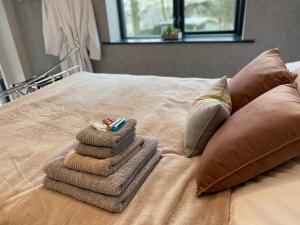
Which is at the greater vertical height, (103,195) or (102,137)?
(102,137)

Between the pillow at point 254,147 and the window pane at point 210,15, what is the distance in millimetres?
2198

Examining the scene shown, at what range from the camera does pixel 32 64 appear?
12.0ft

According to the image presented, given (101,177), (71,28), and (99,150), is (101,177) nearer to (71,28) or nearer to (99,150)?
(99,150)

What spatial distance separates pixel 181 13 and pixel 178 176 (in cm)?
245

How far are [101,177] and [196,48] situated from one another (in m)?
2.19

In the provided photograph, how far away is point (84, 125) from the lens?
1.35m

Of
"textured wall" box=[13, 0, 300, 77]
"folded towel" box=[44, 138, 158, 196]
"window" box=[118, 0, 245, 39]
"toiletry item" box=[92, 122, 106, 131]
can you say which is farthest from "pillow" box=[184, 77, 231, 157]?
"window" box=[118, 0, 245, 39]

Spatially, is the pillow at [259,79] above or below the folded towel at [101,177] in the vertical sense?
above

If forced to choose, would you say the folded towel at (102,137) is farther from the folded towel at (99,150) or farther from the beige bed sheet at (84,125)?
the beige bed sheet at (84,125)

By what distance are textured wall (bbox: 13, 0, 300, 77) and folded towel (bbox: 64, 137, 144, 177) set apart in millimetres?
2055

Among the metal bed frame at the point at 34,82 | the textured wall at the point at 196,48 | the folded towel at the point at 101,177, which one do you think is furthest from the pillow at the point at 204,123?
the textured wall at the point at 196,48

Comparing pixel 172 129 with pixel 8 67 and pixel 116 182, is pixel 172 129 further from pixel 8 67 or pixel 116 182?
pixel 8 67

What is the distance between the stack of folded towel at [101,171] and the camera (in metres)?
0.77

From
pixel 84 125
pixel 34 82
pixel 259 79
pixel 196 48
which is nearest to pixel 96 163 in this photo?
pixel 84 125
